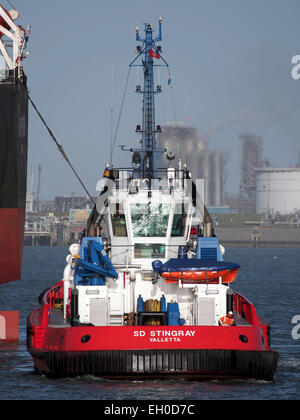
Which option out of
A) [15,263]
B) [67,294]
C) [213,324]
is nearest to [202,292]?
[213,324]

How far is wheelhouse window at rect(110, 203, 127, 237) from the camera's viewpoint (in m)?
29.9

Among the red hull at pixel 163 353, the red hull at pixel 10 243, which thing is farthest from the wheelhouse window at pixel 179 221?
the red hull at pixel 10 243

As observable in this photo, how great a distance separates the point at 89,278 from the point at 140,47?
45.5 feet

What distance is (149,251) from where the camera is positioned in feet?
97.0

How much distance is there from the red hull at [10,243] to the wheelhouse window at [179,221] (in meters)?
16.9

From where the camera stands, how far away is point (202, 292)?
91.0 ft

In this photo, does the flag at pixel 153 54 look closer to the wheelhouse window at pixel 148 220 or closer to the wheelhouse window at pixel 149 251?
the wheelhouse window at pixel 148 220

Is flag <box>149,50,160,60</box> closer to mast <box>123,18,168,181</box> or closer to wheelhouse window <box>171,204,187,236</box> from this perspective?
mast <box>123,18,168,181</box>

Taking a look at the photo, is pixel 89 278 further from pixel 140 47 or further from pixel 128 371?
pixel 140 47

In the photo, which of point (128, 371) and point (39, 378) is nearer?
point (128, 371)

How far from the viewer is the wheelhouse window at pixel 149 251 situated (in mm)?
29531

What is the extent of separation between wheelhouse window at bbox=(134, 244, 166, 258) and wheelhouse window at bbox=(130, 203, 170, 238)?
36 centimetres

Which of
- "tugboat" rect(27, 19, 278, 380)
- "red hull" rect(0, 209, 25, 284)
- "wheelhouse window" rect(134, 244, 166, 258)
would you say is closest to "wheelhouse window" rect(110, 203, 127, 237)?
"tugboat" rect(27, 19, 278, 380)
